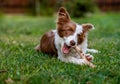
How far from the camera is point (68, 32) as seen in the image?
634 cm

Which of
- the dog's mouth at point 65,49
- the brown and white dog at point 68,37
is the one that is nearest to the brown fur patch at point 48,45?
the brown and white dog at point 68,37

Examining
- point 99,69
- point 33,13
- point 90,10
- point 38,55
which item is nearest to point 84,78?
point 99,69

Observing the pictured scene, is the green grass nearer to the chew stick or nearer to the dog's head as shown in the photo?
Answer: the chew stick

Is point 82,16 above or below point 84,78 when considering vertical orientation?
below

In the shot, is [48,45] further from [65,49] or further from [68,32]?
[68,32]

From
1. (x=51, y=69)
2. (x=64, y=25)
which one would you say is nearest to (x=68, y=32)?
(x=64, y=25)

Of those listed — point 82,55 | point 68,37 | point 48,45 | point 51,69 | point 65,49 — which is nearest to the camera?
point 51,69

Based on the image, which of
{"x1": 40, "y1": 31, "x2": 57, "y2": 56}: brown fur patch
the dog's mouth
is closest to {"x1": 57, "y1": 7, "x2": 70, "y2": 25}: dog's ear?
the dog's mouth

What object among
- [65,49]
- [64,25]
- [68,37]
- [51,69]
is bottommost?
Answer: [51,69]

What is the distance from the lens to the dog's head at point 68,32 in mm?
6289

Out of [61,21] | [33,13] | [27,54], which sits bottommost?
[33,13]

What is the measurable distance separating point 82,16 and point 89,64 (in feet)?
38.9

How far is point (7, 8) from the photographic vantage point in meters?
21.4

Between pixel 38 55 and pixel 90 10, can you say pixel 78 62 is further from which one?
pixel 90 10
